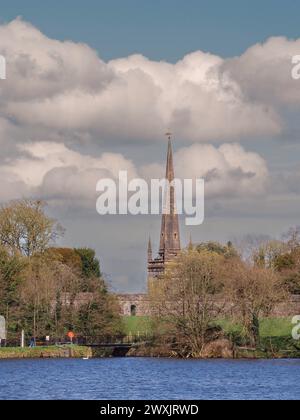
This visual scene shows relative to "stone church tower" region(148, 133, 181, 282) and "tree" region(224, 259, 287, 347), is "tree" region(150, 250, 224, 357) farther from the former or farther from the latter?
"stone church tower" region(148, 133, 181, 282)

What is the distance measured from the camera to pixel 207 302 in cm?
7431

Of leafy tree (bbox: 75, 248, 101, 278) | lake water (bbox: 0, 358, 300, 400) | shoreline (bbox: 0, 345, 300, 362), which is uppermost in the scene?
leafy tree (bbox: 75, 248, 101, 278)

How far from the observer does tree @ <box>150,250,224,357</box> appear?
7375cm

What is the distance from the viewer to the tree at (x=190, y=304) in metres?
73.8

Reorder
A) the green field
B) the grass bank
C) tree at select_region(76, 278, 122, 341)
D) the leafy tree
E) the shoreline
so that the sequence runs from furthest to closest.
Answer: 1. the leafy tree
2. tree at select_region(76, 278, 122, 341)
3. the grass bank
4. the green field
5. the shoreline

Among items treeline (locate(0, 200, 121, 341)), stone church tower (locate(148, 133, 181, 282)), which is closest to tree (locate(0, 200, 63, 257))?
treeline (locate(0, 200, 121, 341))

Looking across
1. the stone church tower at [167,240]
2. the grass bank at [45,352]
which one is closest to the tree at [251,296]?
the grass bank at [45,352]

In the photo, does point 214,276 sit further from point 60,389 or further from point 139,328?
point 60,389

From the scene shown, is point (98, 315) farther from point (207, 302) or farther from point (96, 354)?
point (207, 302)

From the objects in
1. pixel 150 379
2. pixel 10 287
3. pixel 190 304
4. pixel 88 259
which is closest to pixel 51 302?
pixel 10 287

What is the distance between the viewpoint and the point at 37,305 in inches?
3268

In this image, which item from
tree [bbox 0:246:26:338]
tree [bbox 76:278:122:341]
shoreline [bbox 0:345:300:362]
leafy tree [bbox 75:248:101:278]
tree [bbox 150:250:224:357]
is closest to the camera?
tree [bbox 150:250:224:357]

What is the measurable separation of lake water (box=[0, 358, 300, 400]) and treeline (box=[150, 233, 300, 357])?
277 cm

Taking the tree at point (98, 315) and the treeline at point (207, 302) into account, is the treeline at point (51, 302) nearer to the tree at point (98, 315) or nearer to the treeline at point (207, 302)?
the tree at point (98, 315)
